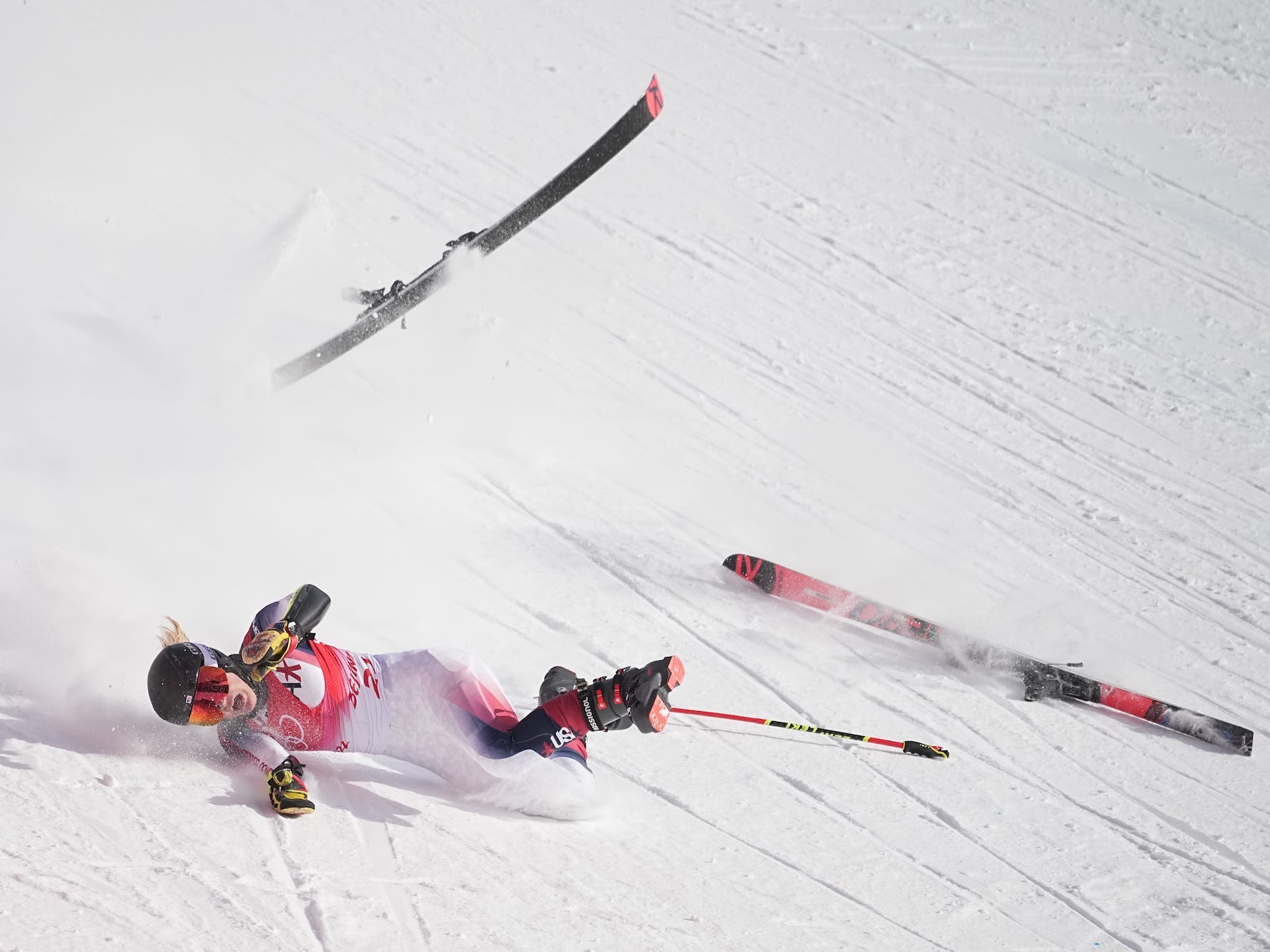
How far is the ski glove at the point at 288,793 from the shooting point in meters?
3.63

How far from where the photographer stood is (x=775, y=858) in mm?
4043

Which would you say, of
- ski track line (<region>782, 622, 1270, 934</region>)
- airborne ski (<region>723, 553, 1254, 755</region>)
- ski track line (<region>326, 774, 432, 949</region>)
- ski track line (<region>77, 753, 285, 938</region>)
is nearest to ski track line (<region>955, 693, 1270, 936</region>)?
ski track line (<region>782, 622, 1270, 934</region>)

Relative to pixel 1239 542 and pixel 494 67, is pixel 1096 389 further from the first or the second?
pixel 494 67

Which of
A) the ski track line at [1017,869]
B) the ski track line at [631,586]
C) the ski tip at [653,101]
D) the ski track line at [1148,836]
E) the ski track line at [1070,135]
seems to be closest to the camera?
the ski track line at [1017,869]

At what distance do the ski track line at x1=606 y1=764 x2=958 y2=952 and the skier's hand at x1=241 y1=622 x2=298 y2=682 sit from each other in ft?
4.13

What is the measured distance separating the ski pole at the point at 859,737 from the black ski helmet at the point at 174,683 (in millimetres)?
1759

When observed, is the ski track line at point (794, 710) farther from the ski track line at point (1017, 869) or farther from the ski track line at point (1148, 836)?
the ski track line at point (1148, 836)

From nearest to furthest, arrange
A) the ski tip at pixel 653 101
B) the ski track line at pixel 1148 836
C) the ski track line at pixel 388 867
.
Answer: the ski track line at pixel 388 867
the ski track line at pixel 1148 836
the ski tip at pixel 653 101

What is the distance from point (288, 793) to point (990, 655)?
3.10 meters

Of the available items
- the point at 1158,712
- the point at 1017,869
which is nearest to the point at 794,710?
the point at 1017,869

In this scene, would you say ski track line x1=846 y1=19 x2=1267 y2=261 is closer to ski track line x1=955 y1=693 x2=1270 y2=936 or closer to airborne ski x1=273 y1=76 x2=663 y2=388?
airborne ski x1=273 y1=76 x2=663 y2=388

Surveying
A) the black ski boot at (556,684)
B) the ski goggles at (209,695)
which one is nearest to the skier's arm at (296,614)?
the ski goggles at (209,695)

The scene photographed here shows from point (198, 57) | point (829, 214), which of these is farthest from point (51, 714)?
point (198, 57)

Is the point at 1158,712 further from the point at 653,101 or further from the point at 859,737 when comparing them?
the point at 653,101
